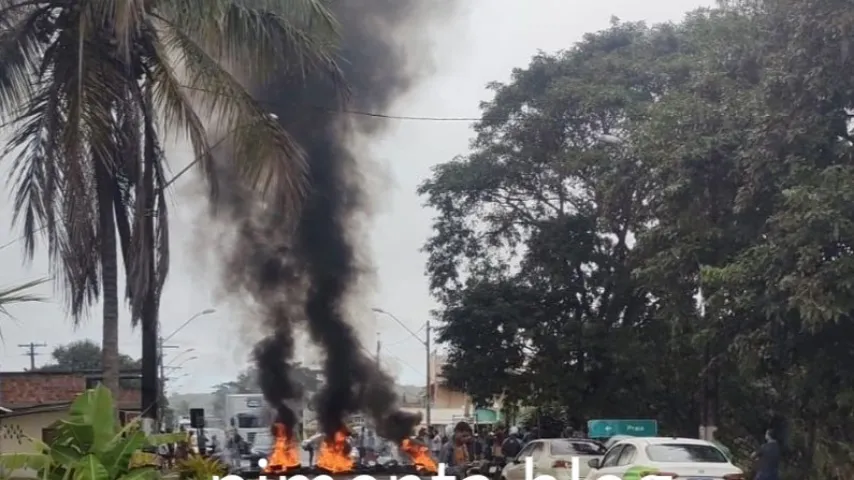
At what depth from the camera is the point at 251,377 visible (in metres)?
34.6

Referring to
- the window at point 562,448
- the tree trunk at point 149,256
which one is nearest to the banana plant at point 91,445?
the tree trunk at point 149,256

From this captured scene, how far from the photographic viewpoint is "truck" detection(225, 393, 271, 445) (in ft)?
152

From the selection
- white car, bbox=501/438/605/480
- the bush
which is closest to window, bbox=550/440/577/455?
white car, bbox=501/438/605/480

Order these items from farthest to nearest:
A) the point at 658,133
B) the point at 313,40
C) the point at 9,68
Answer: the point at 658,133 < the point at 313,40 < the point at 9,68

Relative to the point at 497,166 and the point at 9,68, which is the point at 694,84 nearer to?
the point at 497,166

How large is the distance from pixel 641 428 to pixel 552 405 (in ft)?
22.8

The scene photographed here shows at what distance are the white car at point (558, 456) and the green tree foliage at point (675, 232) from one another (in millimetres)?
2728

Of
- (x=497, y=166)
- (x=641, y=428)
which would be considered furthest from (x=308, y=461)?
(x=641, y=428)

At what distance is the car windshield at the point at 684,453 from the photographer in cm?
1680

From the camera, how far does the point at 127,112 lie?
15133 millimetres

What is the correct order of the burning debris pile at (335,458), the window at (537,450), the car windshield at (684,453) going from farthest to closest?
1. the burning debris pile at (335,458)
2. the window at (537,450)
3. the car windshield at (684,453)

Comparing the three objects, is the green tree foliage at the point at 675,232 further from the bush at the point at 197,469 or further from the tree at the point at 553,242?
the bush at the point at 197,469

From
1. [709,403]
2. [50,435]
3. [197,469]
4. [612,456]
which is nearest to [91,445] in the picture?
[197,469]

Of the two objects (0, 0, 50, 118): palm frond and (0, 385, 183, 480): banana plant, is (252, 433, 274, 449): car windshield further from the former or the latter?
(0, 385, 183, 480): banana plant
